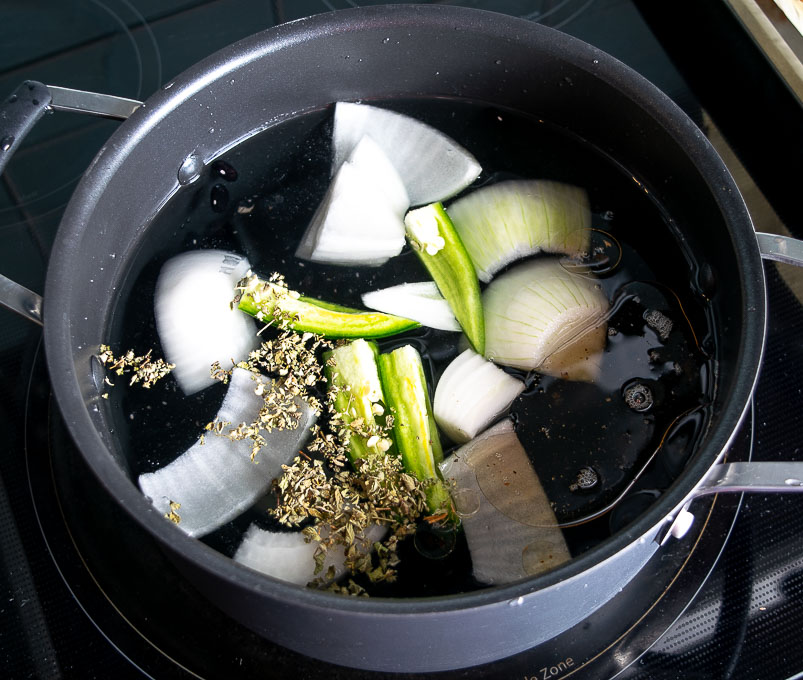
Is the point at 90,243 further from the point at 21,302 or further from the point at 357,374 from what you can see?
the point at 357,374

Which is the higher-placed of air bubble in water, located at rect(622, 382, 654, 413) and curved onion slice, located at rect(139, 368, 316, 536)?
curved onion slice, located at rect(139, 368, 316, 536)

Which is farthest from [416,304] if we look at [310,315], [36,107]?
[36,107]

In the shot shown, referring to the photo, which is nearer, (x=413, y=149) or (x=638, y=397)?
(x=638, y=397)

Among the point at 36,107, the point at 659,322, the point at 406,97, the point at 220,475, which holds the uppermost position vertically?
the point at 36,107

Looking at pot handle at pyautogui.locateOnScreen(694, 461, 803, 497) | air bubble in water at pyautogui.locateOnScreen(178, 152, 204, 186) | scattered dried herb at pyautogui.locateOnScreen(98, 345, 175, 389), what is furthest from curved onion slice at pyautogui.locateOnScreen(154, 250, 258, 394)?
pot handle at pyautogui.locateOnScreen(694, 461, 803, 497)

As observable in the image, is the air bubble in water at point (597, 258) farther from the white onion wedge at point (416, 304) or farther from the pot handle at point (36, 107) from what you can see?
the pot handle at point (36, 107)

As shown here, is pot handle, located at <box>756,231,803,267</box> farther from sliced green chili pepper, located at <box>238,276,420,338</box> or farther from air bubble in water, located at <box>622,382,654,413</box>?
sliced green chili pepper, located at <box>238,276,420,338</box>

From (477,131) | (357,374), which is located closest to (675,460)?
(357,374)

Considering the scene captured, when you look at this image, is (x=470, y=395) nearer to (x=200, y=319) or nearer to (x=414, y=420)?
(x=414, y=420)
